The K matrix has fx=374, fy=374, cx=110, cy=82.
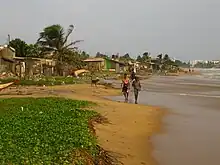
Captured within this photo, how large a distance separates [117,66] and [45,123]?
67.2m

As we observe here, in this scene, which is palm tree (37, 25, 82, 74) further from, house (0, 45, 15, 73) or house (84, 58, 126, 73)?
house (84, 58, 126, 73)

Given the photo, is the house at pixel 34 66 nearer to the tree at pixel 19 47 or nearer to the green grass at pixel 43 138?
the tree at pixel 19 47

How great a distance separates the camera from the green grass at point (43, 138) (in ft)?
21.1

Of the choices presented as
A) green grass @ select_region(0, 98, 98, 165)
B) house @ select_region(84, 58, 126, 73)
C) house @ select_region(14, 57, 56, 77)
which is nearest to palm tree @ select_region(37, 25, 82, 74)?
house @ select_region(14, 57, 56, 77)

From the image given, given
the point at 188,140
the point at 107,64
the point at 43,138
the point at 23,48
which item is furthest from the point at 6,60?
the point at 107,64

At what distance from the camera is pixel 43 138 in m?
7.95

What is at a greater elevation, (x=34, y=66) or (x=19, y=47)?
(x=19, y=47)

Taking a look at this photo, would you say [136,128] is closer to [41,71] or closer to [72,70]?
[41,71]

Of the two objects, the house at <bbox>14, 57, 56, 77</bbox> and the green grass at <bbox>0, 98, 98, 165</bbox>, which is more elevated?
the house at <bbox>14, 57, 56, 77</bbox>

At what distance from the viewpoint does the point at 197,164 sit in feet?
26.2

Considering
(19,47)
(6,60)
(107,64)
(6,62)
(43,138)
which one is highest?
(19,47)

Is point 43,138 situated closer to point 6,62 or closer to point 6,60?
point 6,60

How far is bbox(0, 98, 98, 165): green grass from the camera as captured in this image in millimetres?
6434

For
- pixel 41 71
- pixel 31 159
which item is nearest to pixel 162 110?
pixel 31 159
